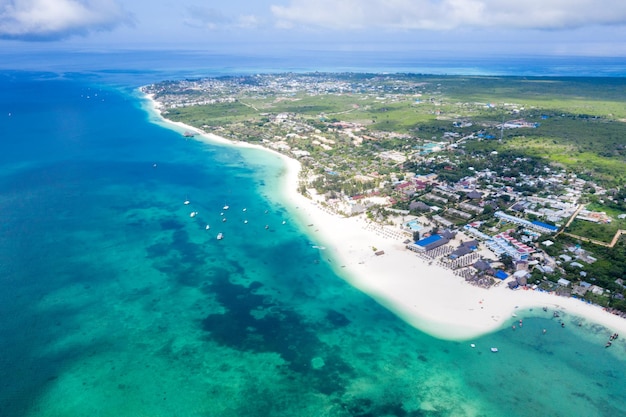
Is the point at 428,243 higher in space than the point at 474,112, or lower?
lower

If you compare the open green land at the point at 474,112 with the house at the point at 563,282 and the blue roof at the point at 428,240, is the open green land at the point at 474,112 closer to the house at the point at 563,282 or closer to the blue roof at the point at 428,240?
the house at the point at 563,282

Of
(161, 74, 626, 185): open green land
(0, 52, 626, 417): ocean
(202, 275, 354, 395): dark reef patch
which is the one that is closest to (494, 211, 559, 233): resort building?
(0, 52, 626, 417): ocean

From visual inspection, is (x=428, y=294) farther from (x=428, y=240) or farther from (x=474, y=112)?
(x=474, y=112)

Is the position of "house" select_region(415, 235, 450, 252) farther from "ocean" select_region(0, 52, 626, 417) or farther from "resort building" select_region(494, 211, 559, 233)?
"resort building" select_region(494, 211, 559, 233)

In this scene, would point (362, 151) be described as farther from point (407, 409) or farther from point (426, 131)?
point (407, 409)

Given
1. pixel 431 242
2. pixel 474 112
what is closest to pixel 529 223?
pixel 431 242

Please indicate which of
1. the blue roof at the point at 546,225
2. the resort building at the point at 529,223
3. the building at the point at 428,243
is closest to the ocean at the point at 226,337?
the building at the point at 428,243

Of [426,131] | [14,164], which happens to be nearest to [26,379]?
[14,164]
